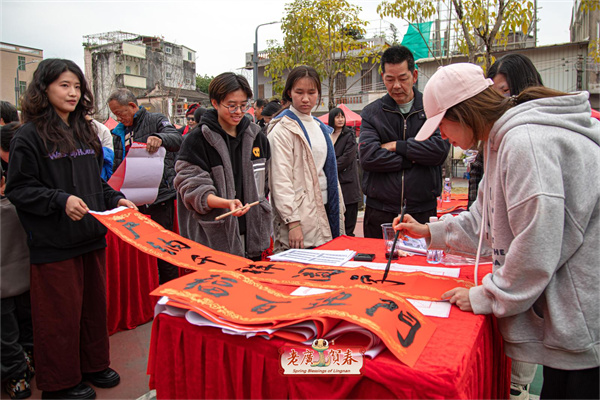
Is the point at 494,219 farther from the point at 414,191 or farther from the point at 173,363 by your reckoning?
the point at 414,191

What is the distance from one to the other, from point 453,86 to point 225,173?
4.14 feet

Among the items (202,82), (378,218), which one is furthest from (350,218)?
(202,82)

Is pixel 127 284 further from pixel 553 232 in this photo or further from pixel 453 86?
pixel 553 232

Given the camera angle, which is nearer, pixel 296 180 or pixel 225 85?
pixel 225 85

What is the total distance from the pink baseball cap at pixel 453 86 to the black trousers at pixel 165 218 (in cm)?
274

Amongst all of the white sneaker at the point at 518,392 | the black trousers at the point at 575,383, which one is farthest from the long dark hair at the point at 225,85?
the white sneaker at the point at 518,392

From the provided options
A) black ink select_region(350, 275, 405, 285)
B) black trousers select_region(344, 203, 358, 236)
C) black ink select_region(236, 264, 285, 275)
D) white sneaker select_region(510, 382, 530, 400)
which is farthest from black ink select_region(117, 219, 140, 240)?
black trousers select_region(344, 203, 358, 236)

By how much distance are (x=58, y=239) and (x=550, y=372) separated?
2.09m

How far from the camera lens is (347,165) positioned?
16.5 ft

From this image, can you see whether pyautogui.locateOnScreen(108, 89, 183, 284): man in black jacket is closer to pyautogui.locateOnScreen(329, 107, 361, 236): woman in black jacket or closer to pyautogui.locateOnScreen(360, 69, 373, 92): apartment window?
pyautogui.locateOnScreen(329, 107, 361, 236): woman in black jacket

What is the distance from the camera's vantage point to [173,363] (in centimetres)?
141

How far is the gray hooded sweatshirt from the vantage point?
1100mm

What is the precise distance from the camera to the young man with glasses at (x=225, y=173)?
2146 mm

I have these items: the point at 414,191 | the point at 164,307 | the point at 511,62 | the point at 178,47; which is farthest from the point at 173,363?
the point at 178,47
